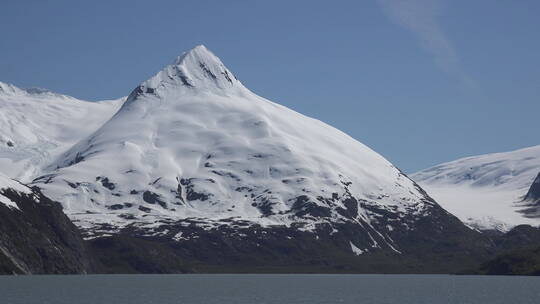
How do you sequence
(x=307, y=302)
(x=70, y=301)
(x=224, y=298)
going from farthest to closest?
(x=224, y=298)
(x=307, y=302)
(x=70, y=301)

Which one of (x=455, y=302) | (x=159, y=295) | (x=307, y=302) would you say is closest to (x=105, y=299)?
(x=159, y=295)

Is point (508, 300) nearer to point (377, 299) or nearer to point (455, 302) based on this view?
point (455, 302)

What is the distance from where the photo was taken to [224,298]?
189 meters

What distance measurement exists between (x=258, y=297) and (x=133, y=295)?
2693 centimetres

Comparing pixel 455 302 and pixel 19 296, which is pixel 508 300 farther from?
pixel 19 296

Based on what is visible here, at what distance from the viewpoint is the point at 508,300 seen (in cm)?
19025

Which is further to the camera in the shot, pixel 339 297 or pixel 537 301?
pixel 339 297

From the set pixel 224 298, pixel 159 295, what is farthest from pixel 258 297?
pixel 159 295

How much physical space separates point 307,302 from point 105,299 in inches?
1560

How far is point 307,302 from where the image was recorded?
178 metres

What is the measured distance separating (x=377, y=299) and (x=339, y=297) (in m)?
9.91

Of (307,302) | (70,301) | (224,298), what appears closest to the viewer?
(70,301)

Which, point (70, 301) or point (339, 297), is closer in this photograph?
point (70, 301)

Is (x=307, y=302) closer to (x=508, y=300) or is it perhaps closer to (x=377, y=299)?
(x=377, y=299)
